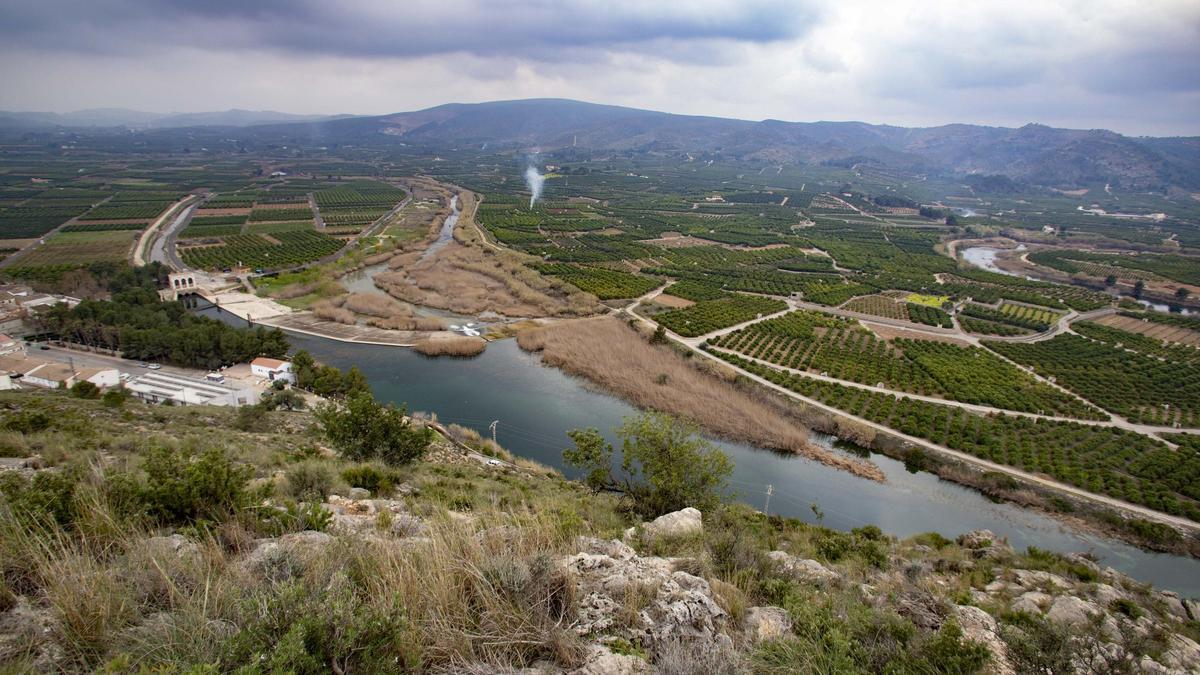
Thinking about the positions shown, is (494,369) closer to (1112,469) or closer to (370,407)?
(370,407)

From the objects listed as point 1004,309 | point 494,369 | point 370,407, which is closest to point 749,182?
point 1004,309

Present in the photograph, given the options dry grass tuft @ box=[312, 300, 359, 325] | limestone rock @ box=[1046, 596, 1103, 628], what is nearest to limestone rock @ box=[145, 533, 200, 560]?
limestone rock @ box=[1046, 596, 1103, 628]

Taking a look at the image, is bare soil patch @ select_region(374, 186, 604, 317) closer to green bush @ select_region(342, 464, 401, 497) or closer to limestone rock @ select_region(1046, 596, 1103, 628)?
green bush @ select_region(342, 464, 401, 497)

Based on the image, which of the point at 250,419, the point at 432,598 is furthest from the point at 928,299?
the point at 432,598

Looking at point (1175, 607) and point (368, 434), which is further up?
point (368, 434)

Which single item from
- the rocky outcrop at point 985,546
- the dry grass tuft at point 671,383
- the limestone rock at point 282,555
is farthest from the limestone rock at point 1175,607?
the limestone rock at point 282,555

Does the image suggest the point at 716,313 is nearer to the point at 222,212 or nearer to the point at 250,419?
the point at 250,419
